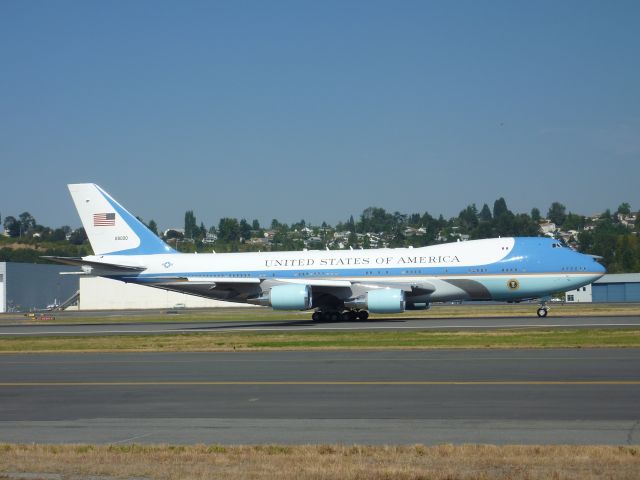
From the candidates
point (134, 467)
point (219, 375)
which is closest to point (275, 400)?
point (219, 375)

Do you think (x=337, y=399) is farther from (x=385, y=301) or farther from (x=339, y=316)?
(x=339, y=316)

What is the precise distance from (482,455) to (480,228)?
190m

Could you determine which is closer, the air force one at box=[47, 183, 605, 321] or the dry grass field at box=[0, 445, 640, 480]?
the dry grass field at box=[0, 445, 640, 480]

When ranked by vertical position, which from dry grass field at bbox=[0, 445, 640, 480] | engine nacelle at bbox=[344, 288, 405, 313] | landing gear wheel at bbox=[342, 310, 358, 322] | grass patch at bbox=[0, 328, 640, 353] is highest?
engine nacelle at bbox=[344, 288, 405, 313]

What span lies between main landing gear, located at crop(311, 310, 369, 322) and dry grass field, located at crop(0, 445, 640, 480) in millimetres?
34664

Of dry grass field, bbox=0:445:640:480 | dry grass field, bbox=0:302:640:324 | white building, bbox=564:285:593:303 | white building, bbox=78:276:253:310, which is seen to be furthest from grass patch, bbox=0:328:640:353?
white building, bbox=564:285:593:303

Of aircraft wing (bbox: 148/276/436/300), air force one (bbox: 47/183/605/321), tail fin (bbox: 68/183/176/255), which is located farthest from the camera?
tail fin (bbox: 68/183/176/255)

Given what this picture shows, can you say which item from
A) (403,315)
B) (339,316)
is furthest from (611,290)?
(339,316)

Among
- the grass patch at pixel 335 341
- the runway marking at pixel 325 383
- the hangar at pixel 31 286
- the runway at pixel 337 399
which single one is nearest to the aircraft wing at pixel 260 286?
the grass patch at pixel 335 341

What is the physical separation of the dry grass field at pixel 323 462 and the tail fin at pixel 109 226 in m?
40.0

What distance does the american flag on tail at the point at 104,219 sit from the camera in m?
51.5

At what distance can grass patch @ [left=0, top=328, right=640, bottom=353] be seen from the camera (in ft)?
90.2

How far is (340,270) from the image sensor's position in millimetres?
46500

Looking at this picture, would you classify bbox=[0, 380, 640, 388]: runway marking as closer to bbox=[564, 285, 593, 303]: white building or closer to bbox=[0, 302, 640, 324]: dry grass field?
bbox=[0, 302, 640, 324]: dry grass field
